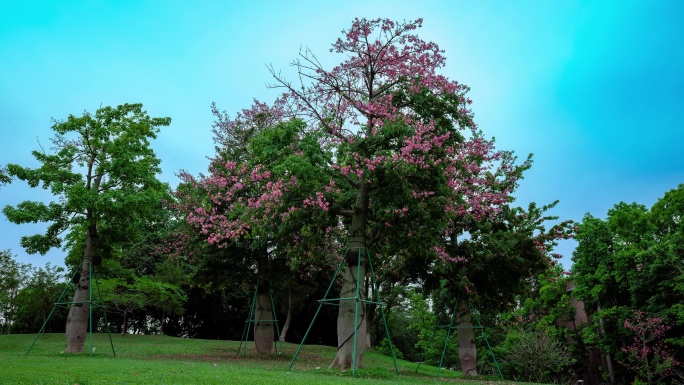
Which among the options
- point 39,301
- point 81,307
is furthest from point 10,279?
point 81,307

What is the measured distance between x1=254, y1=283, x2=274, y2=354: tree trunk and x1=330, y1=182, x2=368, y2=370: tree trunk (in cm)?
969

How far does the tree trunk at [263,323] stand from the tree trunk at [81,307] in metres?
7.92

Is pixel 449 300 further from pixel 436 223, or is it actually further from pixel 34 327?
pixel 34 327

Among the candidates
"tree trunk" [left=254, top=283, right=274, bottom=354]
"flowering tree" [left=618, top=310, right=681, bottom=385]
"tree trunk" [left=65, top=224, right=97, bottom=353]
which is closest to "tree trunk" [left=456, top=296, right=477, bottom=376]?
"tree trunk" [left=254, top=283, right=274, bottom=354]

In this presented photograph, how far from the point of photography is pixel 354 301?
1703 cm

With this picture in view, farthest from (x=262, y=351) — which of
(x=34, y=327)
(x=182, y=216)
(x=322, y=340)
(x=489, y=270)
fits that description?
(x=34, y=327)

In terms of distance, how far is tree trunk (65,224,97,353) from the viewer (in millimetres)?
21078

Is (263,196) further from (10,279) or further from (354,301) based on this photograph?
(10,279)

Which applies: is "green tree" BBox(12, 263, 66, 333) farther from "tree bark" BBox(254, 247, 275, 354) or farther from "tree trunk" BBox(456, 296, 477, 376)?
"tree trunk" BBox(456, 296, 477, 376)

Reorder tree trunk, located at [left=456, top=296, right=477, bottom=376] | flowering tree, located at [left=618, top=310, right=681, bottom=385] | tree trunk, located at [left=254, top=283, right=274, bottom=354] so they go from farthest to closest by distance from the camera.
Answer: flowering tree, located at [left=618, top=310, right=681, bottom=385] < tree trunk, located at [left=254, top=283, right=274, bottom=354] < tree trunk, located at [left=456, top=296, right=477, bottom=376]

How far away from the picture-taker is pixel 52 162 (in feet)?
74.3

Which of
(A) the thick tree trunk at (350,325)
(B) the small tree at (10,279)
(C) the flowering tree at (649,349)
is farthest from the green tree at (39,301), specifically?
(C) the flowering tree at (649,349)

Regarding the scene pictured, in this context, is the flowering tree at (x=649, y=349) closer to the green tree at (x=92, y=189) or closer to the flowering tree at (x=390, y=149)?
the flowering tree at (x=390, y=149)

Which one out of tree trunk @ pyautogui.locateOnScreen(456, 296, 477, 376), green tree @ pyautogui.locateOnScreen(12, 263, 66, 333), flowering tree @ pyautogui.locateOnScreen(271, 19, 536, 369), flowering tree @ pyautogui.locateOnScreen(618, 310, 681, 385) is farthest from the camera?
green tree @ pyautogui.locateOnScreen(12, 263, 66, 333)
